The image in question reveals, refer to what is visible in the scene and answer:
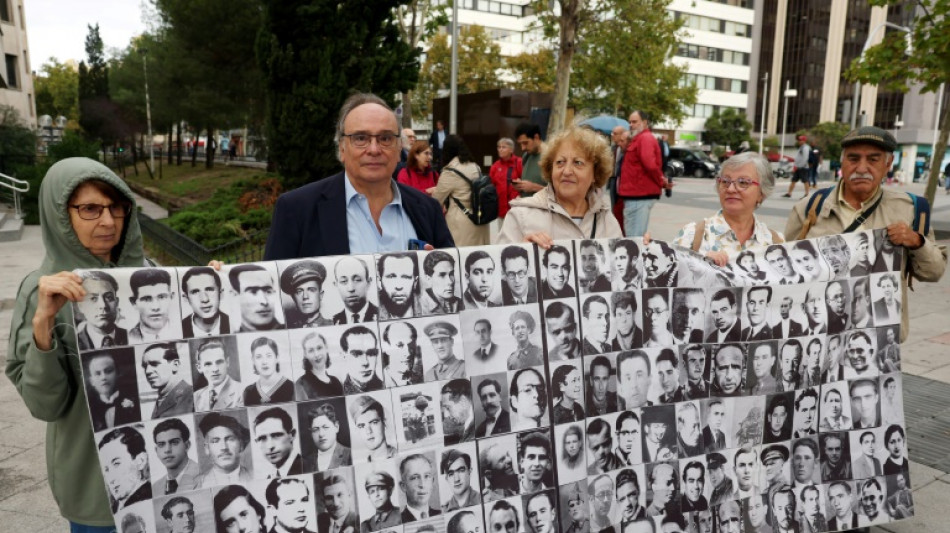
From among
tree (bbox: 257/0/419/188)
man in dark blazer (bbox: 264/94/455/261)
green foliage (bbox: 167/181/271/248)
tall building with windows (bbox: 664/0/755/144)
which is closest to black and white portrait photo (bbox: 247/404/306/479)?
man in dark blazer (bbox: 264/94/455/261)

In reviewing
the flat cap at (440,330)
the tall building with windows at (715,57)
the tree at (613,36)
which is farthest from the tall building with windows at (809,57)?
the flat cap at (440,330)

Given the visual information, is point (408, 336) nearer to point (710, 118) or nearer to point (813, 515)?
point (813, 515)

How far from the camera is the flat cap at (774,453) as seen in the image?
9.34 ft

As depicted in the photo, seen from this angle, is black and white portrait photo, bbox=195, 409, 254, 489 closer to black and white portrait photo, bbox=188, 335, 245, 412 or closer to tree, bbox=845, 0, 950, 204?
black and white portrait photo, bbox=188, 335, 245, 412

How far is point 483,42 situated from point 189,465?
144 ft

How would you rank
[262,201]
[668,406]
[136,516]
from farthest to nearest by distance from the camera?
[262,201], [668,406], [136,516]

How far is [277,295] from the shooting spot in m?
2.23

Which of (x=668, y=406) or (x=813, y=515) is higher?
(x=668, y=406)

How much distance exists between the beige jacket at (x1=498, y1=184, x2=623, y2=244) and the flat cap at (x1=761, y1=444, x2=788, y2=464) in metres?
1.12

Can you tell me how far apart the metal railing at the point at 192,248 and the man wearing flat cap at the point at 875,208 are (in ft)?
21.8

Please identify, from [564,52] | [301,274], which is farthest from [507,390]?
[564,52]

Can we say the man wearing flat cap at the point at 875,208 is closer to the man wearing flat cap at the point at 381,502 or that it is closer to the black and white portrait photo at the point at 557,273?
the black and white portrait photo at the point at 557,273

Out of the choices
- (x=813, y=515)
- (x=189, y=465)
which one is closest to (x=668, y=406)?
(x=813, y=515)

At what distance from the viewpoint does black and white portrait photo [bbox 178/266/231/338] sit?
212cm
